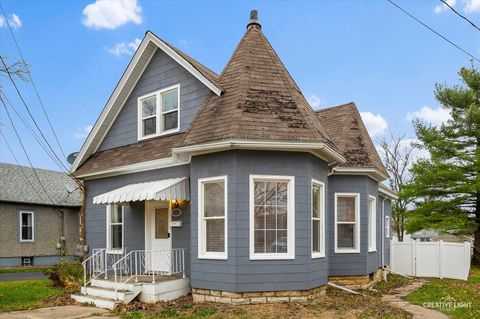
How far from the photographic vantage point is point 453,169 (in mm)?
20266

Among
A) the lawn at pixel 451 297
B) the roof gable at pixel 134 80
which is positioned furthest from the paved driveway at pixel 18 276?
the lawn at pixel 451 297

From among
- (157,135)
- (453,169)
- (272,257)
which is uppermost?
(157,135)

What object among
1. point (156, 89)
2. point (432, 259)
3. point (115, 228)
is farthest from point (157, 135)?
point (432, 259)

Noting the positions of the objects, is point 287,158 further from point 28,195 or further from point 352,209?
point 28,195

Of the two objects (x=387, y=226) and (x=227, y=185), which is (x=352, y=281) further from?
(x=387, y=226)

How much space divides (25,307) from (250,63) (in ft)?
25.9

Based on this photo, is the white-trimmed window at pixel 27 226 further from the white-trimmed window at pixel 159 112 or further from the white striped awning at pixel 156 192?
the white striped awning at pixel 156 192

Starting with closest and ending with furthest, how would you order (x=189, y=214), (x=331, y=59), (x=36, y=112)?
1. (x=189, y=214)
2. (x=36, y=112)
3. (x=331, y=59)

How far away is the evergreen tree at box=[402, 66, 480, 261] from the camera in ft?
66.8

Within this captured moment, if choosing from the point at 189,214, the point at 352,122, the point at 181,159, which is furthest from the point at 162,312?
the point at 352,122

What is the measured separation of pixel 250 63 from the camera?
1129 centimetres

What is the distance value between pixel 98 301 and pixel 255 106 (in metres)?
5.75

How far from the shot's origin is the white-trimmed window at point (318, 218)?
10563 millimetres

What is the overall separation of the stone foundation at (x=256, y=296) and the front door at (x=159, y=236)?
208 centimetres
